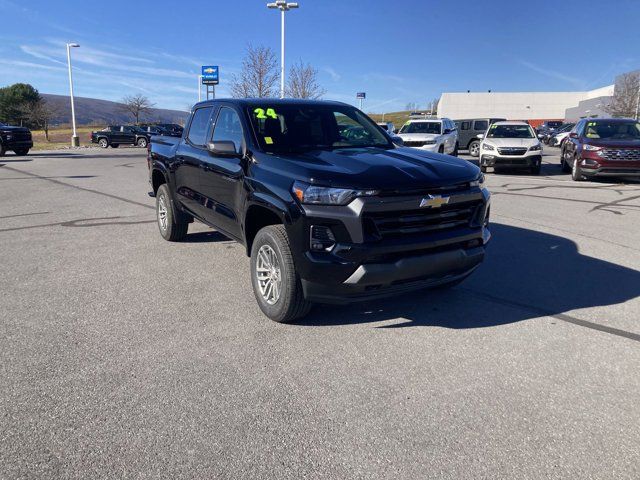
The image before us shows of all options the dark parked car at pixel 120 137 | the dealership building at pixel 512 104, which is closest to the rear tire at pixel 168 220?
the dark parked car at pixel 120 137

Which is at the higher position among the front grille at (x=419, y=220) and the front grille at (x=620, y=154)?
the front grille at (x=620, y=154)

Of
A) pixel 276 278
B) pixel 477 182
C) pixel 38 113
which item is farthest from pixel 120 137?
pixel 477 182

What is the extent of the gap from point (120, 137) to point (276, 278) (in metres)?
40.8

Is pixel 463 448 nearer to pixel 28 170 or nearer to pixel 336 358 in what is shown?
pixel 336 358

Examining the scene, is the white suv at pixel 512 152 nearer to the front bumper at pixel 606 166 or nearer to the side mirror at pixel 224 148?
the front bumper at pixel 606 166

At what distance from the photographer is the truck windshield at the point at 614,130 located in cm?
1320

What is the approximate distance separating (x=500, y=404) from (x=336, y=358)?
111 centimetres

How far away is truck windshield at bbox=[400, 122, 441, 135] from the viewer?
1933 centimetres

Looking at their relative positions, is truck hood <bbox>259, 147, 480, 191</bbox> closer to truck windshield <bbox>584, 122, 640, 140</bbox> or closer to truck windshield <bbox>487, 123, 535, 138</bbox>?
truck windshield <bbox>584, 122, 640, 140</bbox>

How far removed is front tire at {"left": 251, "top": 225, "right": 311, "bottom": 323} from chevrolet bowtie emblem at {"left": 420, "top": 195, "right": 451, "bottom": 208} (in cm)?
105

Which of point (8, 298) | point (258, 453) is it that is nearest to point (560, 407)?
point (258, 453)

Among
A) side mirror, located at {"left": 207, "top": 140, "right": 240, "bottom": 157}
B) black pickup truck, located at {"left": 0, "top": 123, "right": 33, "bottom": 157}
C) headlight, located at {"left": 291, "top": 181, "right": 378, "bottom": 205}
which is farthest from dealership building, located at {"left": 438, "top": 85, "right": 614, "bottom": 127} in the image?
headlight, located at {"left": 291, "top": 181, "right": 378, "bottom": 205}

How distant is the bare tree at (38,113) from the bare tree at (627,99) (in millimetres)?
73470

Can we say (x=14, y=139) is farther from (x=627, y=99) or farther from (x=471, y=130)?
(x=627, y=99)
